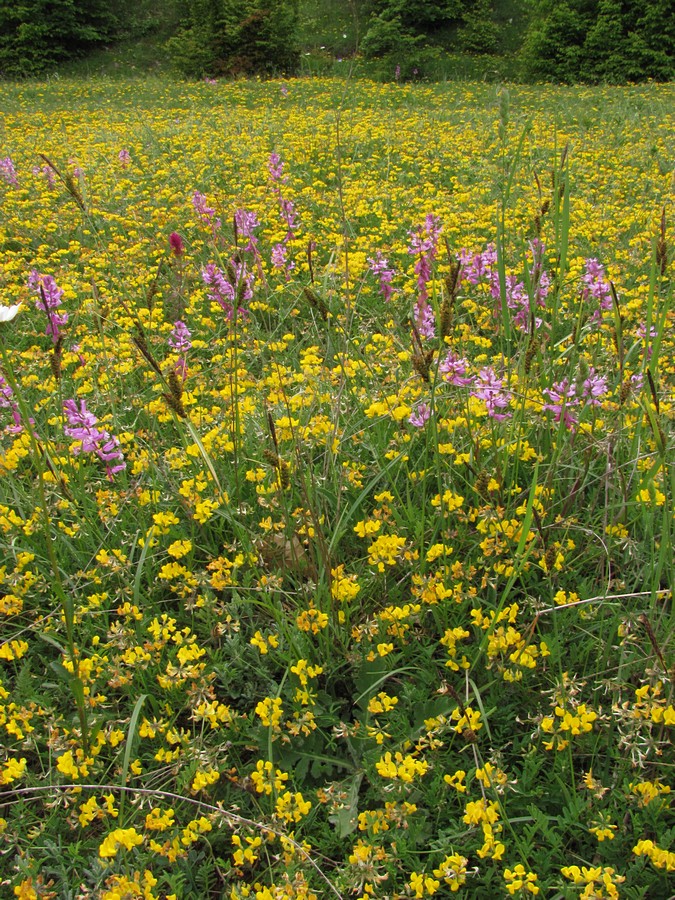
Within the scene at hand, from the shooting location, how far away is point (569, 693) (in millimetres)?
1639

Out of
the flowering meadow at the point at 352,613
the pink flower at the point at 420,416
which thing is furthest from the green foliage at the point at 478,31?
the pink flower at the point at 420,416

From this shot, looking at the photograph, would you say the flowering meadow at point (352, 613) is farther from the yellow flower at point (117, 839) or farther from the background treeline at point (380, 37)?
the background treeline at point (380, 37)

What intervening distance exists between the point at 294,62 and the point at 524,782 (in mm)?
23927

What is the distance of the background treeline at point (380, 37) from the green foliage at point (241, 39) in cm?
3

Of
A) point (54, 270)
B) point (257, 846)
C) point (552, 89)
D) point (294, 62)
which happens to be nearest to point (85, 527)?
point (257, 846)

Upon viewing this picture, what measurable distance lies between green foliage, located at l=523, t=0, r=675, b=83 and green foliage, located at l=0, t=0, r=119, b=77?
60.4 ft

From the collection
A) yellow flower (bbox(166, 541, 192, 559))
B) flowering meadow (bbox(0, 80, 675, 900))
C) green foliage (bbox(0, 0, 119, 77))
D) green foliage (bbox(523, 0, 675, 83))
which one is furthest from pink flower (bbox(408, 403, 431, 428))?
green foliage (bbox(0, 0, 119, 77))

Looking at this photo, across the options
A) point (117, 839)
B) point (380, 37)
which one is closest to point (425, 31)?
point (380, 37)

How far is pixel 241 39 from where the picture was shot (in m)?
20.9

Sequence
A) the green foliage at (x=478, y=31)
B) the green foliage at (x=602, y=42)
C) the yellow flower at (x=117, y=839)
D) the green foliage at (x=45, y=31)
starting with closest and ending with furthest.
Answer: the yellow flower at (x=117, y=839) → the green foliage at (x=602, y=42) → the green foliage at (x=45, y=31) → the green foliage at (x=478, y=31)

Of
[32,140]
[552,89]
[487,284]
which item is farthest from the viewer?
[552,89]

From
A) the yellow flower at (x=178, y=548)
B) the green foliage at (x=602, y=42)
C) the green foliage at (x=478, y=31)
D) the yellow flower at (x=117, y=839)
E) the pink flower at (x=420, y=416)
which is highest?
the green foliage at (x=478, y=31)

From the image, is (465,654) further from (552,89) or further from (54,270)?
(552,89)

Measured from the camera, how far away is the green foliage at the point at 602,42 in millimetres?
20438
